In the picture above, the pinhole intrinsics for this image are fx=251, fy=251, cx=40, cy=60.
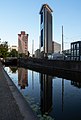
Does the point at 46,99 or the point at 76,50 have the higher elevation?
the point at 76,50

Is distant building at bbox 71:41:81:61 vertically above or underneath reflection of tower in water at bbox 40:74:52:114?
above

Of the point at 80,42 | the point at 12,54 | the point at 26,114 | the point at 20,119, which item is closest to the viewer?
the point at 20,119

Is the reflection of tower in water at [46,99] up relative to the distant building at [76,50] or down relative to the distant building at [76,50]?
down

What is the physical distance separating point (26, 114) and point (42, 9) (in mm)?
194260

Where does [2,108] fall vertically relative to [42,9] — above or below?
below

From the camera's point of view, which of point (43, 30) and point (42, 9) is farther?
point (42, 9)

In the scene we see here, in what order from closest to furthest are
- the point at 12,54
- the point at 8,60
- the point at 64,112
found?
the point at 64,112 → the point at 8,60 → the point at 12,54

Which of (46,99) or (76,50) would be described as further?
(76,50)

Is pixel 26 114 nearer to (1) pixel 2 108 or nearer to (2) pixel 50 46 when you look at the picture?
(1) pixel 2 108

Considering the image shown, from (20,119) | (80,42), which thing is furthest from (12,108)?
(80,42)

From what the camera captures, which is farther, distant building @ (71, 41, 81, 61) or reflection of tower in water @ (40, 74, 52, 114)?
distant building @ (71, 41, 81, 61)

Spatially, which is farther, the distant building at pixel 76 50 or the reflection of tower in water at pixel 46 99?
the distant building at pixel 76 50

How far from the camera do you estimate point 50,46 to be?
183m

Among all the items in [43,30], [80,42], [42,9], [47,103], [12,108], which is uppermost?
[42,9]
